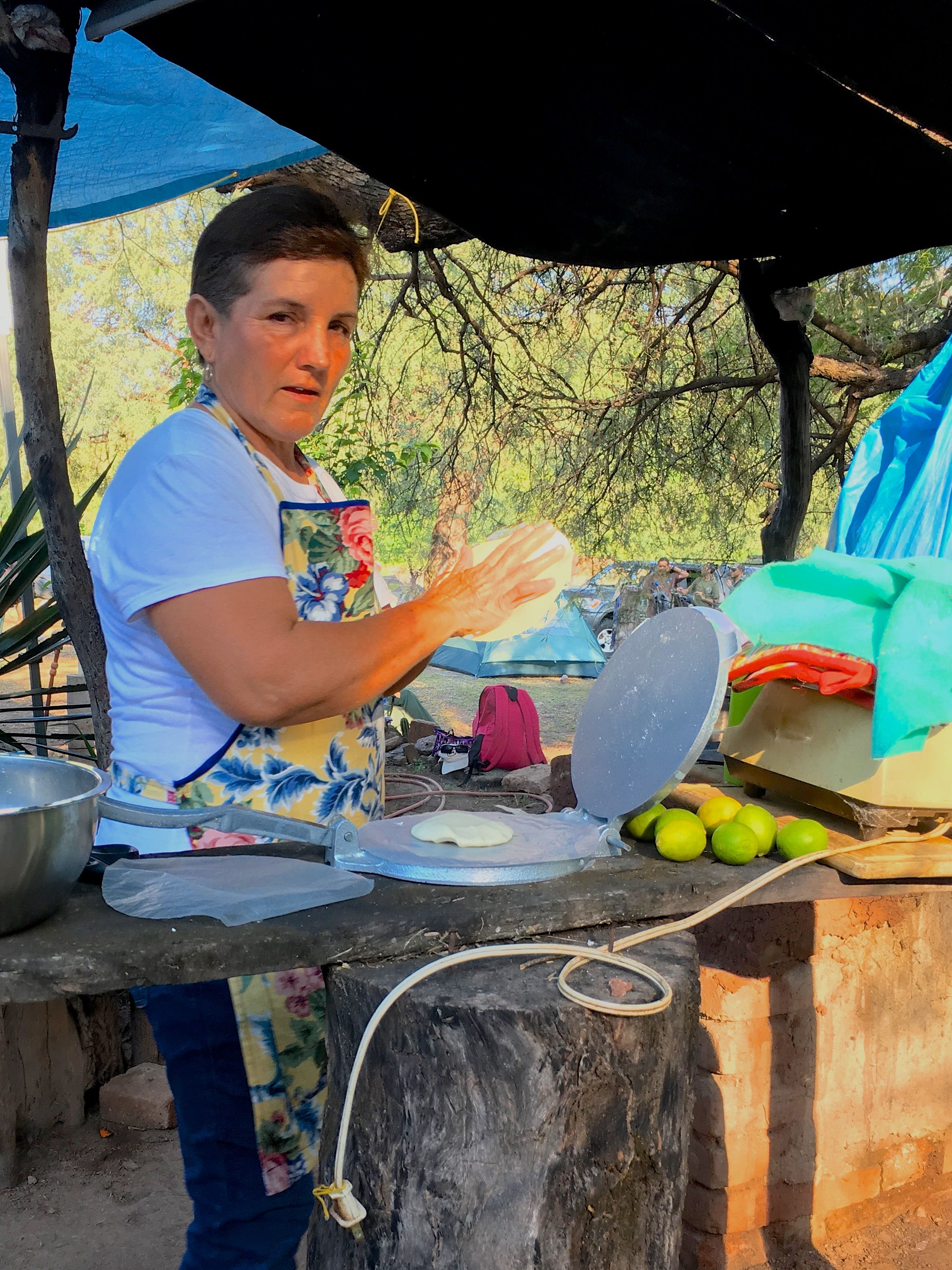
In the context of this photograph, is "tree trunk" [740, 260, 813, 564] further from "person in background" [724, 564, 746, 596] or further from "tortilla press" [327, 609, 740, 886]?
"person in background" [724, 564, 746, 596]

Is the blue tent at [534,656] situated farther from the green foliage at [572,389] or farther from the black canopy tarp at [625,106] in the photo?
the black canopy tarp at [625,106]

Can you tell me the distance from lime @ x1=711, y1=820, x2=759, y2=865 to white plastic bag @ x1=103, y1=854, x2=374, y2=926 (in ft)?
1.93

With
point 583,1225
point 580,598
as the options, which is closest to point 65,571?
point 583,1225

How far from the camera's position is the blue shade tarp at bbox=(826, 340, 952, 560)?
82.9 inches

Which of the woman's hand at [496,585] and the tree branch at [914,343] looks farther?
the tree branch at [914,343]

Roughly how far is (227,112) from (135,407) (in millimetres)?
15157

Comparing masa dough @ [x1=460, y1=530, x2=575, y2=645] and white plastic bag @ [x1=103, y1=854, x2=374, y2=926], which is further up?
masa dough @ [x1=460, y1=530, x2=575, y2=645]

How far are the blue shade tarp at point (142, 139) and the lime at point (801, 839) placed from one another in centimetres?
278

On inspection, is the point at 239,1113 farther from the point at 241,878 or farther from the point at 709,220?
the point at 709,220

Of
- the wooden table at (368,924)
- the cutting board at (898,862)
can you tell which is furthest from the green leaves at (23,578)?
the cutting board at (898,862)

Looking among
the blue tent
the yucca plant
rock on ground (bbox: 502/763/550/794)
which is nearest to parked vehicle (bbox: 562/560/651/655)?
the blue tent

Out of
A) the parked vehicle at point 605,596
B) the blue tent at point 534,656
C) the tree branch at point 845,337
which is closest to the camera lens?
the tree branch at point 845,337

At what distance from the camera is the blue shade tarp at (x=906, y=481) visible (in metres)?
2.11

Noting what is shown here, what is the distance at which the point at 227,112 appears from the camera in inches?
133
